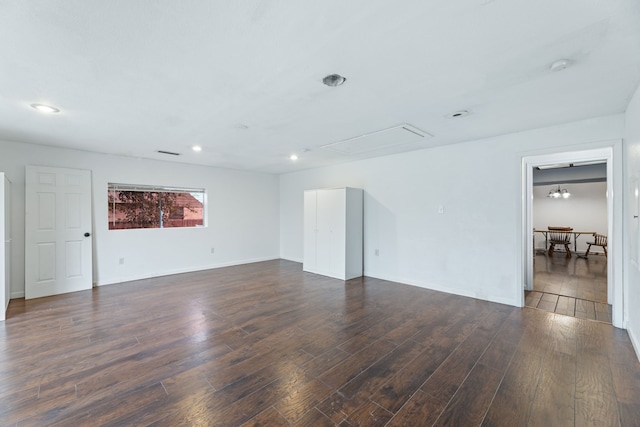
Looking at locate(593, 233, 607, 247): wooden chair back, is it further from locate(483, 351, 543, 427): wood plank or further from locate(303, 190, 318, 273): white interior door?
locate(303, 190, 318, 273): white interior door

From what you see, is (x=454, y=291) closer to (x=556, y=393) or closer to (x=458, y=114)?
(x=556, y=393)

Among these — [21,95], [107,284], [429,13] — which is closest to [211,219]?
[107,284]

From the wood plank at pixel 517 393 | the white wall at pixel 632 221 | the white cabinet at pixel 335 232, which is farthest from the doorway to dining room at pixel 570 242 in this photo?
the white cabinet at pixel 335 232

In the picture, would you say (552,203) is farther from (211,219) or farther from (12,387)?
(12,387)

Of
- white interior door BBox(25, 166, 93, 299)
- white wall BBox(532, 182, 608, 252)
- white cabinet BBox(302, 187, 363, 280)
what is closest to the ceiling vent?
white cabinet BBox(302, 187, 363, 280)

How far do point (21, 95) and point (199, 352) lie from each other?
9.04 ft

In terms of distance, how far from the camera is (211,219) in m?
6.26

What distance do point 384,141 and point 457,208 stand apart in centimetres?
153

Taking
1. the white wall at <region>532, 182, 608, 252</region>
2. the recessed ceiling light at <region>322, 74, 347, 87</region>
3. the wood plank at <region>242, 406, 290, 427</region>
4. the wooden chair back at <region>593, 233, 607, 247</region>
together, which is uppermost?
the recessed ceiling light at <region>322, 74, 347, 87</region>

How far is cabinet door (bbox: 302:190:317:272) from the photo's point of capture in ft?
19.0

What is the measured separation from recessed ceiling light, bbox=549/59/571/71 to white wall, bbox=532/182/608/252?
9.14 metres

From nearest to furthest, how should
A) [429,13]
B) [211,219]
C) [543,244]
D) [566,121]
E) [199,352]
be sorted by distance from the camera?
[429,13]
[199,352]
[566,121]
[211,219]
[543,244]

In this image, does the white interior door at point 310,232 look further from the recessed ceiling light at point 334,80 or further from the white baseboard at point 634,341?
the white baseboard at point 634,341

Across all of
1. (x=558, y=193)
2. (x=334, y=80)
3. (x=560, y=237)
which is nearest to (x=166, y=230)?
(x=334, y=80)
